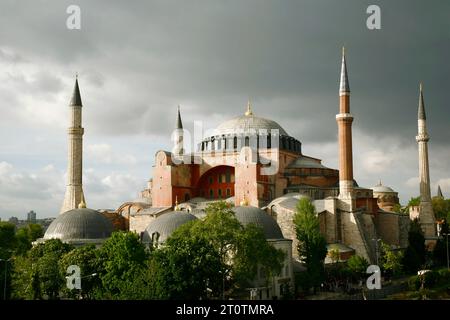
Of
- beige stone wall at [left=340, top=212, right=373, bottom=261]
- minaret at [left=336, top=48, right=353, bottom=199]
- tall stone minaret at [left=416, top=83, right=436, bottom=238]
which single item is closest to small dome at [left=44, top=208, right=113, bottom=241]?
beige stone wall at [left=340, top=212, right=373, bottom=261]

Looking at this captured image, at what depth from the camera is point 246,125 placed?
50.1 meters

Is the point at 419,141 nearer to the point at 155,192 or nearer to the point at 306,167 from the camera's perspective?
the point at 306,167

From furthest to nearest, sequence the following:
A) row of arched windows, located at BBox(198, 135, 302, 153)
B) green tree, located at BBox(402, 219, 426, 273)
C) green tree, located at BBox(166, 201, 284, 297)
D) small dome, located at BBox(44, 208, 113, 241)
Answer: row of arched windows, located at BBox(198, 135, 302, 153), green tree, located at BBox(402, 219, 426, 273), small dome, located at BBox(44, 208, 113, 241), green tree, located at BBox(166, 201, 284, 297)

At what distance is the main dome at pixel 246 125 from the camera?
49781mm

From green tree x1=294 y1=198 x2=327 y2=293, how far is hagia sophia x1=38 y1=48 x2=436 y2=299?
3.29ft

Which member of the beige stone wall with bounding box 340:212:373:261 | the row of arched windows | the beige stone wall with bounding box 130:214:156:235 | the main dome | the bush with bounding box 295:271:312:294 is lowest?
the bush with bounding box 295:271:312:294

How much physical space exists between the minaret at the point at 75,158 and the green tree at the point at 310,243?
14.7m

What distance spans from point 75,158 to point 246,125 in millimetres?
13521

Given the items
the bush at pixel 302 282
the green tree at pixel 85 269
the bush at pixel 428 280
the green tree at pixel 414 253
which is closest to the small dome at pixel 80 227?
the green tree at pixel 85 269

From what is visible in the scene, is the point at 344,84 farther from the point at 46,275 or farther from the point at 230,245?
the point at 46,275

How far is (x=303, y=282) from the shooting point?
1253 inches

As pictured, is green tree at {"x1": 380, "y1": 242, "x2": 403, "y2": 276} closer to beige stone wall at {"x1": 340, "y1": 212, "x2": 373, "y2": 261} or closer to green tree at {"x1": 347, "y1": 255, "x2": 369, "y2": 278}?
beige stone wall at {"x1": 340, "y1": 212, "x2": 373, "y2": 261}

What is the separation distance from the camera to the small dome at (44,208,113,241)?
34.0 metres
